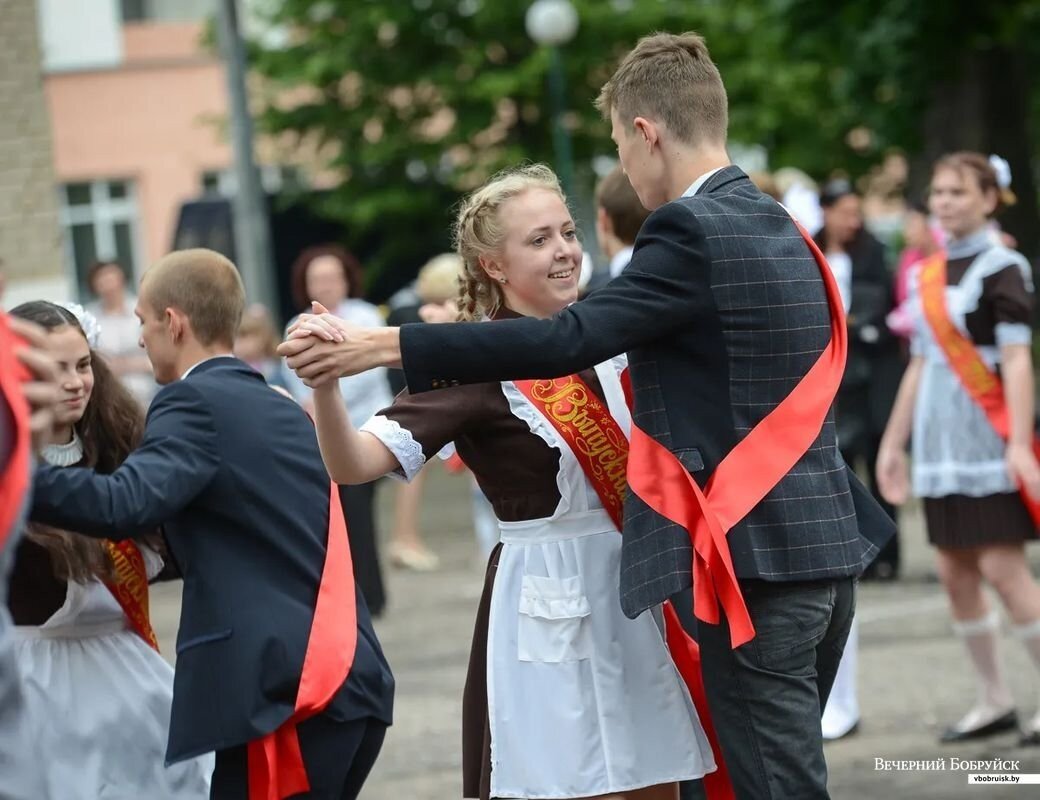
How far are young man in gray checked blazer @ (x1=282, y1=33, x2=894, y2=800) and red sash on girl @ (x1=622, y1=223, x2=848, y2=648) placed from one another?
1.1 inches

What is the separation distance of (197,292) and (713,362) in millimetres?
1280

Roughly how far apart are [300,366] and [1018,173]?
17.6 m

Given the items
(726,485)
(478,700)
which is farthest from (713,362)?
(478,700)

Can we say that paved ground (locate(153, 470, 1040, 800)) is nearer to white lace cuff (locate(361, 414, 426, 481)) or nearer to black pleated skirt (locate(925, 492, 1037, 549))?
black pleated skirt (locate(925, 492, 1037, 549))

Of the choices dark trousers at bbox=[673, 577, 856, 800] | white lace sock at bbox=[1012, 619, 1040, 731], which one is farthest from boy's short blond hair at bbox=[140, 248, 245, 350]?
white lace sock at bbox=[1012, 619, 1040, 731]

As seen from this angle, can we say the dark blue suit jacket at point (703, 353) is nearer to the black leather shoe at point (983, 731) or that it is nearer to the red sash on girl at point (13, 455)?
the red sash on girl at point (13, 455)

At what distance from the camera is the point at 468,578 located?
1209 cm

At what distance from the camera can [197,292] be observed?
13.9 ft

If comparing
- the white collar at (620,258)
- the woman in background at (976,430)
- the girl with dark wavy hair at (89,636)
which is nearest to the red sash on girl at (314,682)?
the girl with dark wavy hair at (89,636)

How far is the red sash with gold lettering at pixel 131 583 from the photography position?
4359 millimetres

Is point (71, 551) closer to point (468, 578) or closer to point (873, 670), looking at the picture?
point (873, 670)

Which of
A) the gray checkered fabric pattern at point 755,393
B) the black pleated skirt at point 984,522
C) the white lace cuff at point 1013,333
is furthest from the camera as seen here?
the black pleated skirt at point 984,522

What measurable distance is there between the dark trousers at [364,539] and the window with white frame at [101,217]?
2491cm

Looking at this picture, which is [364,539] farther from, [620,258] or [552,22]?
[552,22]
